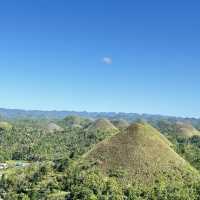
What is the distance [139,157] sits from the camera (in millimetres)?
104250

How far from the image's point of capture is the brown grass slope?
9695 centimetres

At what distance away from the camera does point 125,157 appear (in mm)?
104250

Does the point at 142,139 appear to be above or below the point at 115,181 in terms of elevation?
above

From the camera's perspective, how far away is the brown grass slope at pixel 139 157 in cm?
9695

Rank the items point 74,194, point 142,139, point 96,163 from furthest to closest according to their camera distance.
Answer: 1. point 142,139
2. point 96,163
3. point 74,194

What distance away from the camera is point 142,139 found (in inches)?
4434

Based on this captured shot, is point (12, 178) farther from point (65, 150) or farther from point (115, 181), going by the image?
point (65, 150)

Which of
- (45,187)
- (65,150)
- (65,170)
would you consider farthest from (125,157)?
(65,150)

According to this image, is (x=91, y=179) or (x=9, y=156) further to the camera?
(x=9, y=156)

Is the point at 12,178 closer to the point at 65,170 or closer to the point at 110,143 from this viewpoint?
the point at 65,170

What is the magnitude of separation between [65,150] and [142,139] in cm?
6508

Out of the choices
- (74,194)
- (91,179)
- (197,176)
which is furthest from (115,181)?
(197,176)

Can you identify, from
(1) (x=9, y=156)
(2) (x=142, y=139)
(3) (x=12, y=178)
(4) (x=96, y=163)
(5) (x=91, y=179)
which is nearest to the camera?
(5) (x=91, y=179)

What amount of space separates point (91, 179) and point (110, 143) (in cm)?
2626
